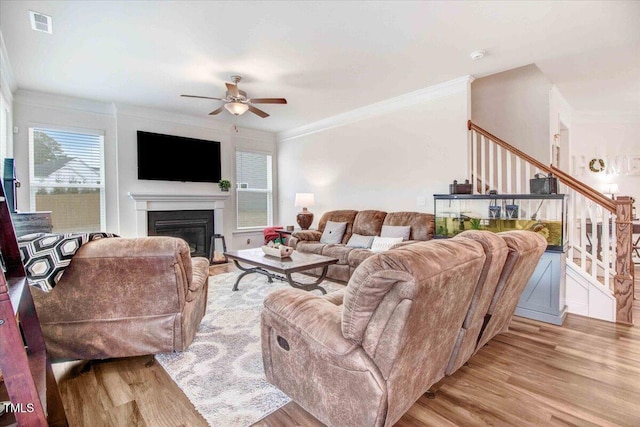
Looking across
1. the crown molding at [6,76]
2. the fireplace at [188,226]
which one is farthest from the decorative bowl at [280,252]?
the crown molding at [6,76]

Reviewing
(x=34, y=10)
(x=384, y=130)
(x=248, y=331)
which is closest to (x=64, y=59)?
(x=34, y=10)

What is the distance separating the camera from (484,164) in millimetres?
4102

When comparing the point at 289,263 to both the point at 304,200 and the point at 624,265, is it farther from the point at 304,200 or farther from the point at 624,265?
the point at 624,265

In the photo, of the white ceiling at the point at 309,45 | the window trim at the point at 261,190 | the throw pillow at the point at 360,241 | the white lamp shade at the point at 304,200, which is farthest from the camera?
the window trim at the point at 261,190

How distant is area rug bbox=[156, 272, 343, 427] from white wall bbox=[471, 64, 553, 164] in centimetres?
411

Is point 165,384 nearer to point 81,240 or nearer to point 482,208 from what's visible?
point 81,240

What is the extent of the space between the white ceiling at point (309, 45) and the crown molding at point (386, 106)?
178 mm

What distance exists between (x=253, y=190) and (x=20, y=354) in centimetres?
565

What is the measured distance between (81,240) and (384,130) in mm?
4160

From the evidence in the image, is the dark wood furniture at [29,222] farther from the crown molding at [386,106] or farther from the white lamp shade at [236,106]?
the crown molding at [386,106]

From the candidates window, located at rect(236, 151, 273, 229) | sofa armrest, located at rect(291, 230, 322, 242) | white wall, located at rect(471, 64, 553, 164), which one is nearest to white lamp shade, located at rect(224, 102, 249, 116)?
sofa armrest, located at rect(291, 230, 322, 242)

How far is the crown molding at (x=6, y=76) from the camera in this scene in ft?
10.2

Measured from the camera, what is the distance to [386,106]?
4867 millimetres

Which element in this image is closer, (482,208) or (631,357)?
(631,357)
